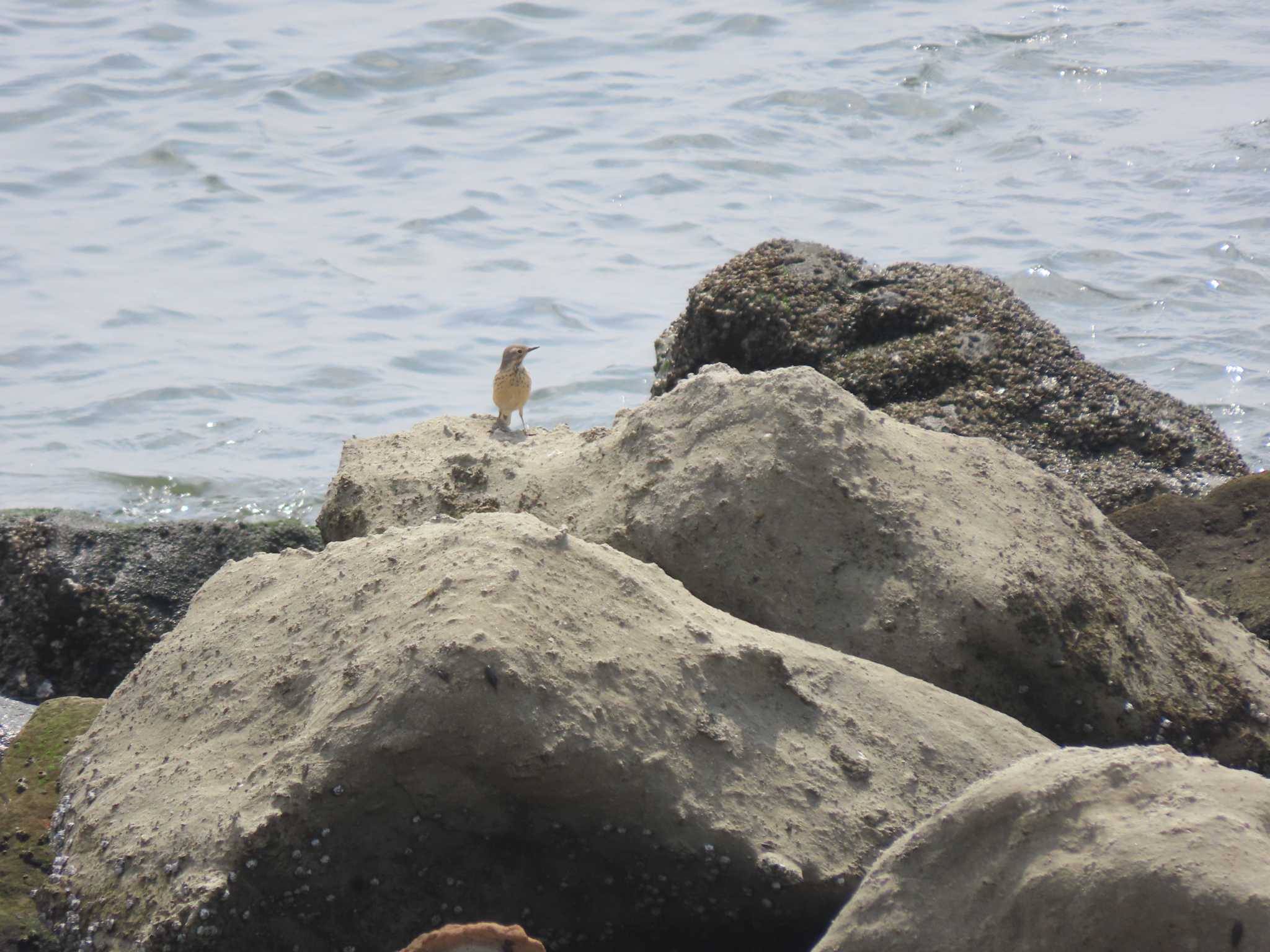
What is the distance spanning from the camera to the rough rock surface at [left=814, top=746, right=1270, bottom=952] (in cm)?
213

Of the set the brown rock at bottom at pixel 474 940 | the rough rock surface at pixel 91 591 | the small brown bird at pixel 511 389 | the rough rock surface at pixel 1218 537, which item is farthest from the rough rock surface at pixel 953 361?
the brown rock at bottom at pixel 474 940

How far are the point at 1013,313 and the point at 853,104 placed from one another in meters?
9.55

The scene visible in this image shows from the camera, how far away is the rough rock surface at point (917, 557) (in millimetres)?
3500

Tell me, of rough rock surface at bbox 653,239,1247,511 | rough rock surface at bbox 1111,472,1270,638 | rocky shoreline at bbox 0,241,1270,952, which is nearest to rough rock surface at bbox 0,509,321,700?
rocky shoreline at bbox 0,241,1270,952

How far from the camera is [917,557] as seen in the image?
139 inches

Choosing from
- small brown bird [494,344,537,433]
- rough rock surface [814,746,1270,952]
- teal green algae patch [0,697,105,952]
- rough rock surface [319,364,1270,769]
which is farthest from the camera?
small brown bird [494,344,537,433]

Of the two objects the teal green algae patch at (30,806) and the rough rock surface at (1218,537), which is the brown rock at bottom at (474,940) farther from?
the rough rock surface at (1218,537)

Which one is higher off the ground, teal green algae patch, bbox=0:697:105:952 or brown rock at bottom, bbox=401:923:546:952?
brown rock at bottom, bbox=401:923:546:952

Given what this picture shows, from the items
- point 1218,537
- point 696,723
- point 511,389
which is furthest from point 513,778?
point 511,389

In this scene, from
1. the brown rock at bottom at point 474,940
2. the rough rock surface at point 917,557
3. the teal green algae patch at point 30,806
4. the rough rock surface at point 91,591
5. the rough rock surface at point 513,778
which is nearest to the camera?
the brown rock at bottom at point 474,940

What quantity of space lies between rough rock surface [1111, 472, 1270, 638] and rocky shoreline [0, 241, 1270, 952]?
0.25 m

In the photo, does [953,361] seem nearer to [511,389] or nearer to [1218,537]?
[1218,537]

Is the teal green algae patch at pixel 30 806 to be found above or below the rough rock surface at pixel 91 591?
above

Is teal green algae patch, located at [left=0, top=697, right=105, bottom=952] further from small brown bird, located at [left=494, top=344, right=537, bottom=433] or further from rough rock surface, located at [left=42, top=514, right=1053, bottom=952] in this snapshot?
small brown bird, located at [left=494, top=344, right=537, bottom=433]
